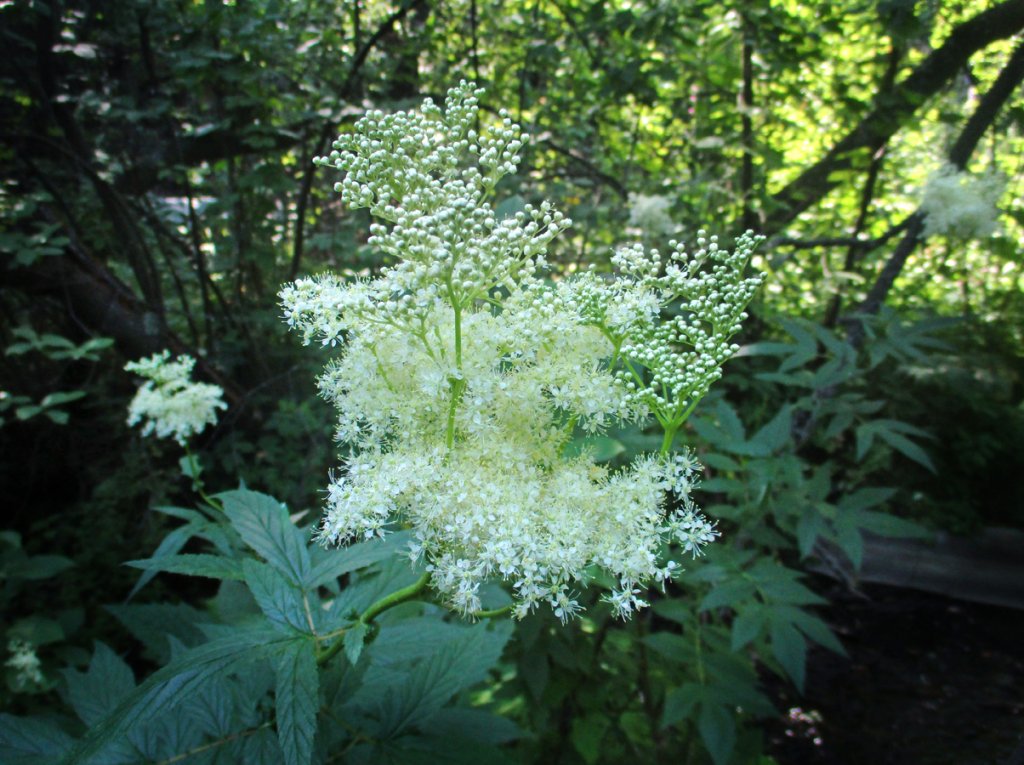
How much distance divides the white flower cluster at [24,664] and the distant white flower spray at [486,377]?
2821 millimetres

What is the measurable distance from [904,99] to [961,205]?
0.70 m

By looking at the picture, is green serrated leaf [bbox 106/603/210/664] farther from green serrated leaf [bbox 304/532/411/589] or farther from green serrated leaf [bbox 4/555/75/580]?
green serrated leaf [bbox 4/555/75/580]

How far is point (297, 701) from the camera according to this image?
1.00 metres

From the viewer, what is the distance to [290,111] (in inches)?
171

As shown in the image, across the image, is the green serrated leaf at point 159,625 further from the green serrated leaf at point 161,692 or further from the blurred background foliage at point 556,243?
the blurred background foliage at point 556,243

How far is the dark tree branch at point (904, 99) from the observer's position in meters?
3.19

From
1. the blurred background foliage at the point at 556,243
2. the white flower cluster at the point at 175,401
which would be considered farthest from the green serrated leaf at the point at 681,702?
the white flower cluster at the point at 175,401

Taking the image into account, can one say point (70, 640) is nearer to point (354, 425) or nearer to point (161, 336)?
point (161, 336)

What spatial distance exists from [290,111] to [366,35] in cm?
96

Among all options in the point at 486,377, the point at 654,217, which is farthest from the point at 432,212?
the point at 654,217

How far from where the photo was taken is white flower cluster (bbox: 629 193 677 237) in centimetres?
404

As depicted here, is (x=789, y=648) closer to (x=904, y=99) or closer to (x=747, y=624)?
(x=747, y=624)

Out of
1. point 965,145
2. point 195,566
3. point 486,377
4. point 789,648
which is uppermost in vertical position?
point 965,145

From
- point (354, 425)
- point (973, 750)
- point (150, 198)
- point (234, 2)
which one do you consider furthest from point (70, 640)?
point (973, 750)
